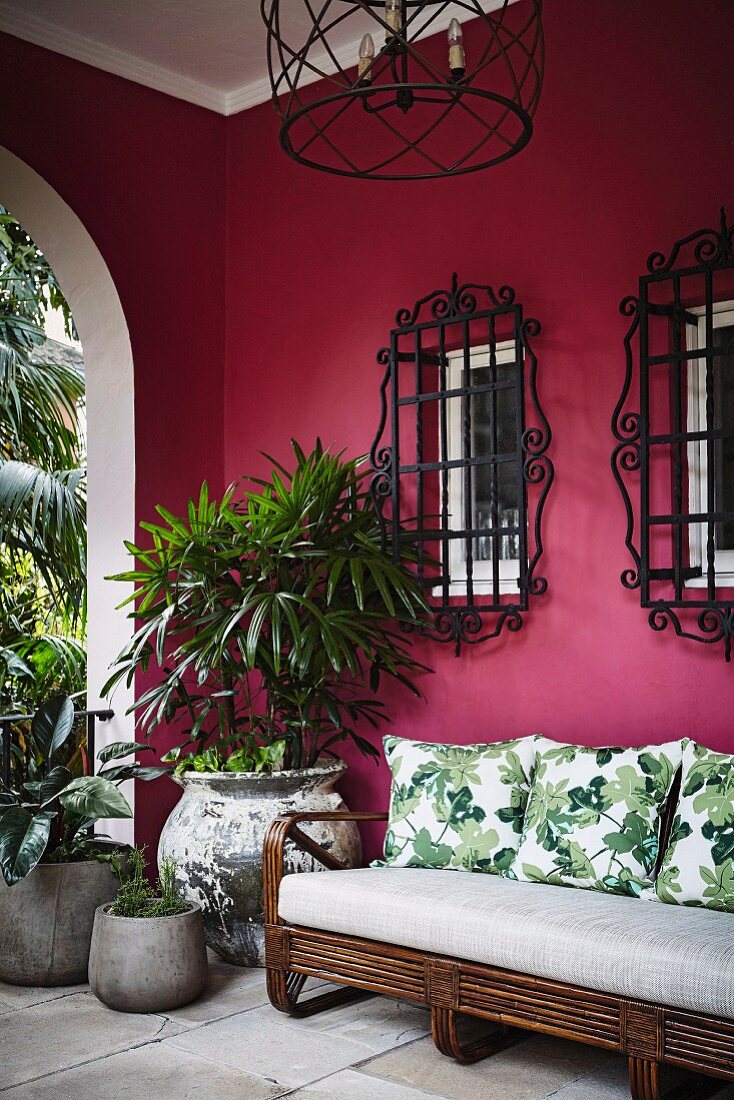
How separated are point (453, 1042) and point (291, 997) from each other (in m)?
0.61

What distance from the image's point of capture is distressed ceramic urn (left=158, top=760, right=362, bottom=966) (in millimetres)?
3799

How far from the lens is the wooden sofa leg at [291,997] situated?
339 centimetres

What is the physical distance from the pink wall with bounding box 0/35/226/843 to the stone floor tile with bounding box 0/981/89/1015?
0.81 m

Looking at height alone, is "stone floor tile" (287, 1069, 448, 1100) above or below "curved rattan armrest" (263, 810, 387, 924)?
below

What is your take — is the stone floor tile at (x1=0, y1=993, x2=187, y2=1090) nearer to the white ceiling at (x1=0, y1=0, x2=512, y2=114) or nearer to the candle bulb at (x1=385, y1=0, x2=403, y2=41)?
the candle bulb at (x1=385, y1=0, x2=403, y2=41)

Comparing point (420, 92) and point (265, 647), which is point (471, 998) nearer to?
point (265, 647)

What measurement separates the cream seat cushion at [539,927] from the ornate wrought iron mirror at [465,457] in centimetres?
100

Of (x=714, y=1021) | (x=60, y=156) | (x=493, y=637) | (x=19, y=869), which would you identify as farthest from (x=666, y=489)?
(x=60, y=156)

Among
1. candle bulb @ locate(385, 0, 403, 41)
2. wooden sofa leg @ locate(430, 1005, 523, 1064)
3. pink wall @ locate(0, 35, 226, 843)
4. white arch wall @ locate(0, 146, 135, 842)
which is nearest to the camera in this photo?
candle bulb @ locate(385, 0, 403, 41)

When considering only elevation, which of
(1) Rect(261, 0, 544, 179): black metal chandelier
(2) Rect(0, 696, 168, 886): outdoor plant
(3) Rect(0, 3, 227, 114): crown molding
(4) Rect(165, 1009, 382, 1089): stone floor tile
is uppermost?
(3) Rect(0, 3, 227, 114): crown molding

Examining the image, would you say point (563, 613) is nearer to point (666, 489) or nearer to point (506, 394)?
point (666, 489)

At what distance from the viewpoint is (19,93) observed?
422 cm

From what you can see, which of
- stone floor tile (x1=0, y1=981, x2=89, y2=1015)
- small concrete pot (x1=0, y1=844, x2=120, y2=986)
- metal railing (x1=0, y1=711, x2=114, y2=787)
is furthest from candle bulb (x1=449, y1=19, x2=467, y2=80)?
stone floor tile (x1=0, y1=981, x2=89, y2=1015)

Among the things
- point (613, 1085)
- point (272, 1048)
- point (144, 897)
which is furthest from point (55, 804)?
point (613, 1085)
